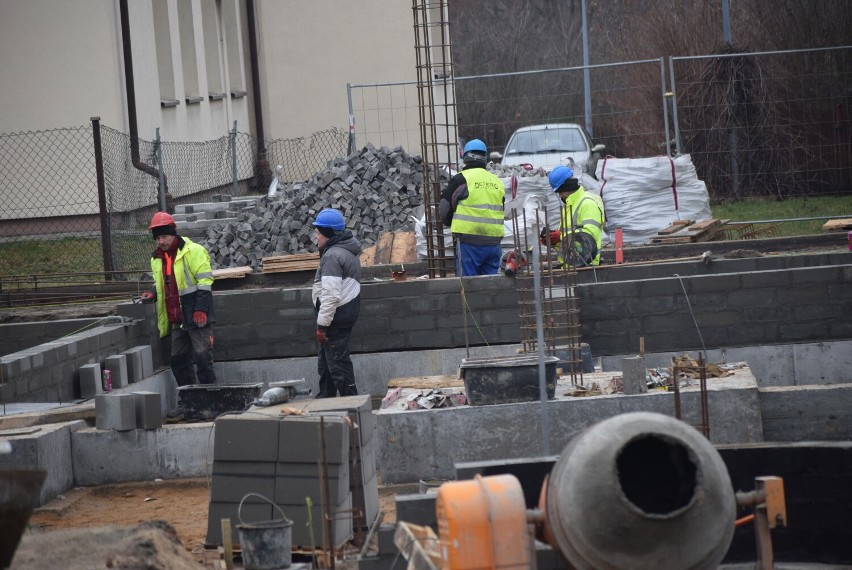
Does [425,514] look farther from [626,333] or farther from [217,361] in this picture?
[217,361]

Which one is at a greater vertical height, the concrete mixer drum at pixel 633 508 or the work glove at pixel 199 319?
the work glove at pixel 199 319

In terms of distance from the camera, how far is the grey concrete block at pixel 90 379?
10.0m

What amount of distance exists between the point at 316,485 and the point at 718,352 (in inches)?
199

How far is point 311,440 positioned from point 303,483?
0.26 metres

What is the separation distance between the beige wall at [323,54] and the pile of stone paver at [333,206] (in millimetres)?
6712

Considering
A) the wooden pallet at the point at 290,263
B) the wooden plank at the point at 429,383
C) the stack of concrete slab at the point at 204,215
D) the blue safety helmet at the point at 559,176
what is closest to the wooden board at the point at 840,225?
the blue safety helmet at the point at 559,176

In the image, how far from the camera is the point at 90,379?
1003 cm

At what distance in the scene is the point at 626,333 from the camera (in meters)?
10.8

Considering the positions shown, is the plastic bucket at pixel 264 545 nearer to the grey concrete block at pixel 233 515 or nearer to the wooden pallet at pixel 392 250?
the grey concrete block at pixel 233 515

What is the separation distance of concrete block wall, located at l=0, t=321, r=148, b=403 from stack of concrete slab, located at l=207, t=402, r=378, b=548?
2923 millimetres

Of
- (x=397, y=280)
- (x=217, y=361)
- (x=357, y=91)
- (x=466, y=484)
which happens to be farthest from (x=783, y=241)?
(x=357, y=91)

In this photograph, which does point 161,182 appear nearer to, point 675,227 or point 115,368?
point 115,368

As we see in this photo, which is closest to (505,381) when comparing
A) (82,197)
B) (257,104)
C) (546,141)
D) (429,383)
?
(429,383)

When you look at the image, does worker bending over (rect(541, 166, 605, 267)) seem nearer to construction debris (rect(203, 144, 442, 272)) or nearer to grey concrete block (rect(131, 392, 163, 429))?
grey concrete block (rect(131, 392, 163, 429))
